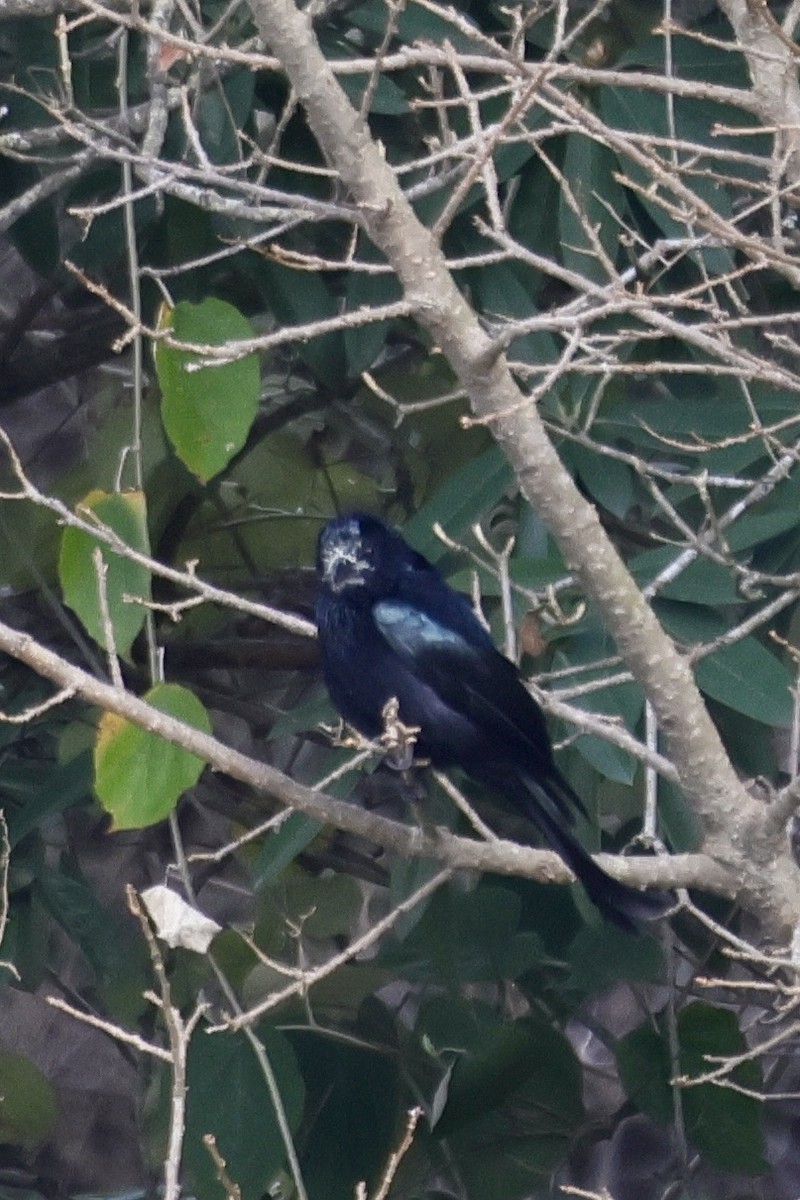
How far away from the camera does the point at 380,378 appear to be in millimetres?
4344

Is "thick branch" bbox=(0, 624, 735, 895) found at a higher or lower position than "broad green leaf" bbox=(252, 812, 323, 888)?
higher

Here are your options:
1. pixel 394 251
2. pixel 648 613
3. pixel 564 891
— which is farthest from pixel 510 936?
pixel 394 251

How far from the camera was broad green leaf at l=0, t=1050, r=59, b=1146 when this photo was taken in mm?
4379

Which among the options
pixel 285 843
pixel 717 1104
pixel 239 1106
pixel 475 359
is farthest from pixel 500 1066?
pixel 475 359

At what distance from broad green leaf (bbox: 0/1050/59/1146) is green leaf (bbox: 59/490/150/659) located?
5.98ft

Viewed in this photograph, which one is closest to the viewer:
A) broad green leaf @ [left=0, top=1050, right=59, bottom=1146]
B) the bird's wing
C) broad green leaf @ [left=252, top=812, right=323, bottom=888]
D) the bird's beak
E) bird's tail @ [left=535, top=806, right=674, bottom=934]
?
bird's tail @ [left=535, top=806, right=674, bottom=934]

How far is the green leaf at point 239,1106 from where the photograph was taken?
353 centimetres

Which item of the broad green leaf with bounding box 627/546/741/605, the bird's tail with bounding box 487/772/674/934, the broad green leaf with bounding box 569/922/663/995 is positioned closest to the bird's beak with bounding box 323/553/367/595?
the bird's tail with bounding box 487/772/674/934

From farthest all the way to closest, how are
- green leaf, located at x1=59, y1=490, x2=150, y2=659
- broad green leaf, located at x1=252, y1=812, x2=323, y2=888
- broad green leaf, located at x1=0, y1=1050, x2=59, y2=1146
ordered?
broad green leaf, located at x1=0, y1=1050, x2=59, y2=1146 → broad green leaf, located at x1=252, y1=812, x2=323, y2=888 → green leaf, located at x1=59, y1=490, x2=150, y2=659

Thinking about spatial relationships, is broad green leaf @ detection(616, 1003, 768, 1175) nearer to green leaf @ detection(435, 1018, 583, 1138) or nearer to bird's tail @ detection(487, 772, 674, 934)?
green leaf @ detection(435, 1018, 583, 1138)

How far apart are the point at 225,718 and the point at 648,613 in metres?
2.56

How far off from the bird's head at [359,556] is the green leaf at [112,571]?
A: 1.17 feet

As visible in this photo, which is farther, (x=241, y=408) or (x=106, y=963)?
(x=106, y=963)

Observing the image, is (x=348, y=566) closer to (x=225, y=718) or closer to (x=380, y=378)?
(x=380, y=378)
